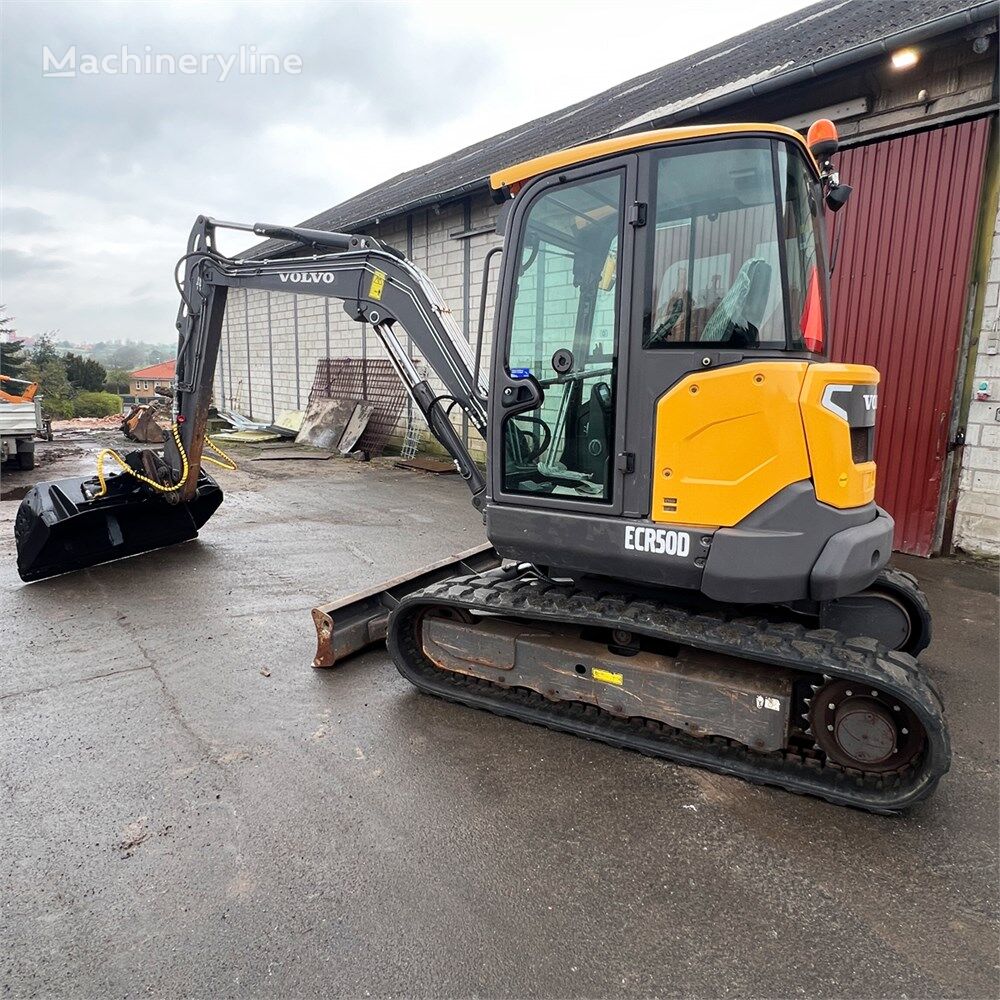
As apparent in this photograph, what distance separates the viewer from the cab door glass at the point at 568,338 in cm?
289

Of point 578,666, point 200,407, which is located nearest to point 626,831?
point 578,666

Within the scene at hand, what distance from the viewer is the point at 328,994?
181 cm

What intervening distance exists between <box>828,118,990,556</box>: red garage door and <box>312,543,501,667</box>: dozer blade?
4600 mm

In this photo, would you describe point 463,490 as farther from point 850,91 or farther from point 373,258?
point 850,91

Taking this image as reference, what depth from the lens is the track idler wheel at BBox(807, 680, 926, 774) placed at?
2531 millimetres

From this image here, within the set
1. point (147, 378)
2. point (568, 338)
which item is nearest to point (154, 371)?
point (147, 378)

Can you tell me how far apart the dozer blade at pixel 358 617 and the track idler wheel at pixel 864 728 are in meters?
2.20

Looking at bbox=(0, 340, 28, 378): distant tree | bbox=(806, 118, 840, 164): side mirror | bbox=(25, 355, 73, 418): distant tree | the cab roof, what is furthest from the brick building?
bbox=(0, 340, 28, 378): distant tree

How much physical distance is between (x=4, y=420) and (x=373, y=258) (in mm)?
9503

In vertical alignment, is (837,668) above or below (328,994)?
above

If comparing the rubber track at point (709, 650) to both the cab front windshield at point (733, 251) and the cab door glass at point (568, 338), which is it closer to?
the cab door glass at point (568, 338)

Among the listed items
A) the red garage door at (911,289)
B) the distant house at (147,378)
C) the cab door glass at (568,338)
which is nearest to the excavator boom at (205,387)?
the cab door glass at (568,338)

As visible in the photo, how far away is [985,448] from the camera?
5797mm

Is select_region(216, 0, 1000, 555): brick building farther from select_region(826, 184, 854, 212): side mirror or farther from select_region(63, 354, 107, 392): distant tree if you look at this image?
select_region(63, 354, 107, 392): distant tree
